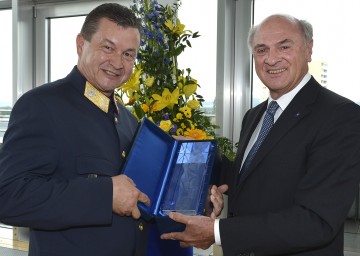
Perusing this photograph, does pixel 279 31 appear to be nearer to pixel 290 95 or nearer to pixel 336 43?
pixel 290 95

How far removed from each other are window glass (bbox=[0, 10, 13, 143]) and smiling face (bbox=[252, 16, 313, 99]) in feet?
9.24

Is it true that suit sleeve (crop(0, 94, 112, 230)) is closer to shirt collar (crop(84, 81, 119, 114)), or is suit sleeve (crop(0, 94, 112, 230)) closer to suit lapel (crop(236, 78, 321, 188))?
shirt collar (crop(84, 81, 119, 114))

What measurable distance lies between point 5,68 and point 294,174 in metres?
3.19

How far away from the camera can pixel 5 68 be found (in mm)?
3904

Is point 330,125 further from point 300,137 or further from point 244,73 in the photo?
point 244,73

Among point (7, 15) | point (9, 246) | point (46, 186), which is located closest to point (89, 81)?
point (46, 186)

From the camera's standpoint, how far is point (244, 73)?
308cm

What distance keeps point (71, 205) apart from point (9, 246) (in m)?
2.36

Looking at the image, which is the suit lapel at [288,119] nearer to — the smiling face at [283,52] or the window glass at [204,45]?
the smiling face at [283,52]

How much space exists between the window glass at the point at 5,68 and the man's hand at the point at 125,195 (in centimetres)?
284

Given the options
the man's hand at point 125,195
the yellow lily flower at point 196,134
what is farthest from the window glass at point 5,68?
the man's hand at point 125,195

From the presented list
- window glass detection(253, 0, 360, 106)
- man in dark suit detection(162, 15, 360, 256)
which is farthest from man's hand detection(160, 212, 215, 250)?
window glass detection(253, 0, 360, 106)

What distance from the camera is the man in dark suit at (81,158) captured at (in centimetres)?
126

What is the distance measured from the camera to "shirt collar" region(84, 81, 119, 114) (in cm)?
151
